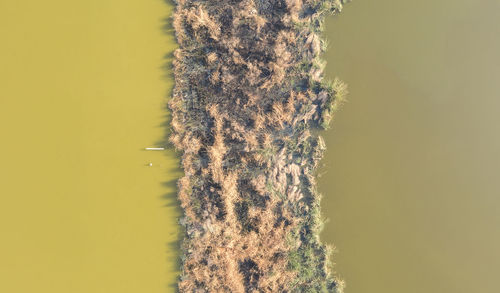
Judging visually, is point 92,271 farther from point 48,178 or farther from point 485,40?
point 485,40

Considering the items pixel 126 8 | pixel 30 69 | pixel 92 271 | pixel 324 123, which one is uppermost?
pixel 126 8

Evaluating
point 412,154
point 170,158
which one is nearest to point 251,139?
point 170,158

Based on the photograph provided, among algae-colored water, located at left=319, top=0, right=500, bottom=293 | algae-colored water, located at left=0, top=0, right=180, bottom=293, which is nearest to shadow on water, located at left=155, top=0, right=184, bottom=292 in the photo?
algae-colored water, located at left=0, top=0, right=180, bottom=293

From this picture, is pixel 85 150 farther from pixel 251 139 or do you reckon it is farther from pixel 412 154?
pixel 412 154

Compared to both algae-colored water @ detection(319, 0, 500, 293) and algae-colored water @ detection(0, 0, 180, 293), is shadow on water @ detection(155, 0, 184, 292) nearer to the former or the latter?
algae-colored water @ detection(0, 0, 180, 293)

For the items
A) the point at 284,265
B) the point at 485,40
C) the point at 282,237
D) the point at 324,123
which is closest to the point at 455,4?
the point at 485,40

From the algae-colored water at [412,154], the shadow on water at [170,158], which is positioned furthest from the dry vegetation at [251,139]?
the algae-colored water at [412,154]
